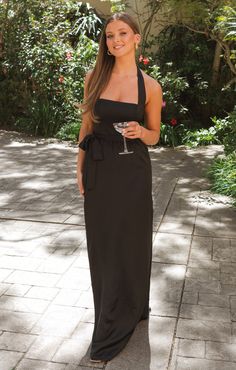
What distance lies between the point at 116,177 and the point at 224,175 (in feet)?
14.1

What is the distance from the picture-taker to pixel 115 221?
122 inches

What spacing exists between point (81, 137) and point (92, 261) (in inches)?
31.0

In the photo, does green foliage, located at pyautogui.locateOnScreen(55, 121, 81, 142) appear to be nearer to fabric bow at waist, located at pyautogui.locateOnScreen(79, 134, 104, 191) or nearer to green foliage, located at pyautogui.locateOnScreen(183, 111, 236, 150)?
green foliage, located at pyautogui.locateOnScreen(183, 111, 236, 150)

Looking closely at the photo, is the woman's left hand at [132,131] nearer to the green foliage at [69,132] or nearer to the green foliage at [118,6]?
the green foliage at [69,132]

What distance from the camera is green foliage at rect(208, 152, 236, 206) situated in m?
6.72

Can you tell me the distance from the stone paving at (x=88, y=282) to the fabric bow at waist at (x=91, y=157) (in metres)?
1.08

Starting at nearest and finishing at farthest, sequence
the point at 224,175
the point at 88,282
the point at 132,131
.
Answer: the point at 132,131
the point at 88,282
the point at 224,175

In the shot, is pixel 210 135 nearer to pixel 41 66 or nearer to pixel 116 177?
pixel 41 66

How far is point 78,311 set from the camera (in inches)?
147

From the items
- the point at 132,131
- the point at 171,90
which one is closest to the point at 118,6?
the point at 171,90

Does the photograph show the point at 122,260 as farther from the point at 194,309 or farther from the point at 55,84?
the point at 55,84

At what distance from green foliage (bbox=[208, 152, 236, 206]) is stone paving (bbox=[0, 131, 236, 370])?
16cm

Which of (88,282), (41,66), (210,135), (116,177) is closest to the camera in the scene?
(116,177)

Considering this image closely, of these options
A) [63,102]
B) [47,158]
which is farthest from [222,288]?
[63,102]
